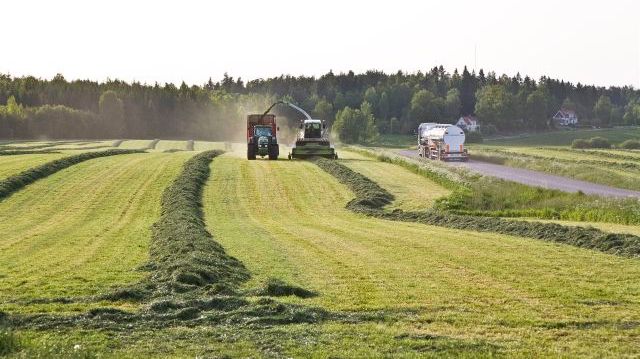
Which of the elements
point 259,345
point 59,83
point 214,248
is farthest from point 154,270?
point 59,83

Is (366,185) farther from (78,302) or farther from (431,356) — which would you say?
(431,356)

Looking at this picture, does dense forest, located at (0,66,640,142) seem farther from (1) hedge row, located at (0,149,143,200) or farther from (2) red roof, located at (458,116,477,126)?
(1) hedge row, located at (0,149,143,200)

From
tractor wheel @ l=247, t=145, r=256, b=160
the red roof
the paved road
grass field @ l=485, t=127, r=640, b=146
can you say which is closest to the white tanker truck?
the paved road

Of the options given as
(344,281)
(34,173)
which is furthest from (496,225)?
(34,173)

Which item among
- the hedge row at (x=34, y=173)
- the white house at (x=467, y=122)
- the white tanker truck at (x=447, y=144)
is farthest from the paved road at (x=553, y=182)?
the white house at (x=467, y=122)

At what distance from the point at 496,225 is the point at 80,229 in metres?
15.3

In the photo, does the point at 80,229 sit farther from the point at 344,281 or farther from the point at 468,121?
the point at 468,121

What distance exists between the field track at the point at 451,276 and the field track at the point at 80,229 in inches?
129

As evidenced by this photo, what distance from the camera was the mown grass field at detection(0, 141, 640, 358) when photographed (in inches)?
526

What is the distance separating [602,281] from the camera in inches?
774

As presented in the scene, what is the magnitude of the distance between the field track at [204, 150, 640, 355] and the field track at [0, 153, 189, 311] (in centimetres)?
328

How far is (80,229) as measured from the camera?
106 ft

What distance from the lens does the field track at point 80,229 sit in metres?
19.6

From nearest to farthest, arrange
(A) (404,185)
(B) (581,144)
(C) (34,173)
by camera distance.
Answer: (A) (404,185), (C) (34,173), (B) (581,144)
